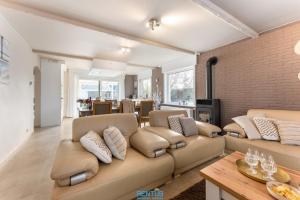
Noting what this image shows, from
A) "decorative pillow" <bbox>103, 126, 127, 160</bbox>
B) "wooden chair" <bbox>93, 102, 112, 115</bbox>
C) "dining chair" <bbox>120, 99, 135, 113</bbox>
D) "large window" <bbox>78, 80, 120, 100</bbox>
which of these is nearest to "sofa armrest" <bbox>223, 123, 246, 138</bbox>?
"decorative pillow" <bbox>103, 126, 127, 160</bbox>

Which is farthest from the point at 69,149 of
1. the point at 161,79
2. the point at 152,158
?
the point at 161,79

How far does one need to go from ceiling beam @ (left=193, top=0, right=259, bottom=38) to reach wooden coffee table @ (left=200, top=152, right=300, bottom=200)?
6.75 feet

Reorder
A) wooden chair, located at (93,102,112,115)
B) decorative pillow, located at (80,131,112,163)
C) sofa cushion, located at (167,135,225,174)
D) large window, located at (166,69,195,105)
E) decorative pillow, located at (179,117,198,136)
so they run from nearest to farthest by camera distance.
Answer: decorative pillow, located at (80,131,112,163) < sofa cushion, located at (167,135,225,174) < decorative pillow, located at (179,117,198,136) < wooden chair, located at (93,102,112,115) < large window, located at (166,69,195,105)

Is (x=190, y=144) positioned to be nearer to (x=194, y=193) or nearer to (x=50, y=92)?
(x=194, y=193)

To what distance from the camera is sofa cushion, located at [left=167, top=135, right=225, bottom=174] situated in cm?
204

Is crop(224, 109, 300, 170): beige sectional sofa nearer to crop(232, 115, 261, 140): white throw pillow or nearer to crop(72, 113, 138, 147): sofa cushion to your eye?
crop(232, 115, 261, 140): white throw pillow

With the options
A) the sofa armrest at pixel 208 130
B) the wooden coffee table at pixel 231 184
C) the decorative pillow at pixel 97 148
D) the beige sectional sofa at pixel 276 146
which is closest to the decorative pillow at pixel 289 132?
the beige sectional sofa at pixel 276 146

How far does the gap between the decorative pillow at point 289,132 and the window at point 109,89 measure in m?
7.82

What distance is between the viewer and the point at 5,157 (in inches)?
102

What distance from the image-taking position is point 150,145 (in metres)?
1.83

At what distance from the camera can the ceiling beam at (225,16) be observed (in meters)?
2.08

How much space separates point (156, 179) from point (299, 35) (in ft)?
11.7

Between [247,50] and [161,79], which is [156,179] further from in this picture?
[161,79]

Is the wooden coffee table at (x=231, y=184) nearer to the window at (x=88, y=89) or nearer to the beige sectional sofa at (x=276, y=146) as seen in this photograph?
the beige sectional sofa at (x=276, y=146)
